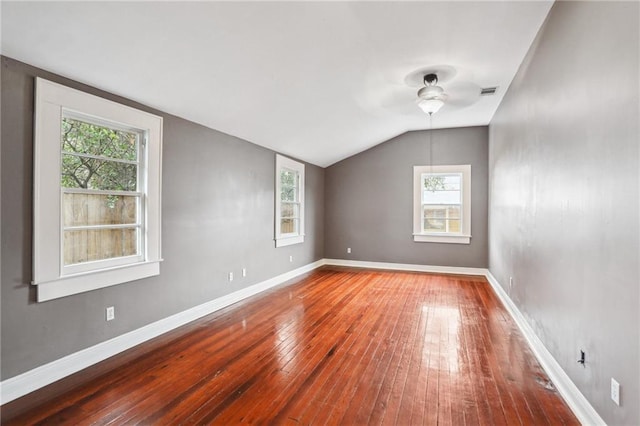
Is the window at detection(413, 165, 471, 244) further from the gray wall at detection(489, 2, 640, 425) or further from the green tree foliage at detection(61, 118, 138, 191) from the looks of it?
the green tree foliage at detection(61, 118, 138, 191)

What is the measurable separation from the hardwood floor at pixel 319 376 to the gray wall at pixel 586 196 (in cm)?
47

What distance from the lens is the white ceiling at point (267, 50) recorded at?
7.06 ft

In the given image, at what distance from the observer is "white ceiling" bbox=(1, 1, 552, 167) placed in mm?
2150

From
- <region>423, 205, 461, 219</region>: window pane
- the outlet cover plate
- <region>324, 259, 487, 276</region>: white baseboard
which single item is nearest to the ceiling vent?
<region>423, 205, 461, 219</region>: window pane

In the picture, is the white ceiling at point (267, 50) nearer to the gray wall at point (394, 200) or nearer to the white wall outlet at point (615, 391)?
the gray wall at point (394, 200)

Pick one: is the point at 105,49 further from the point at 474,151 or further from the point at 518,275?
→ the point at 474,151

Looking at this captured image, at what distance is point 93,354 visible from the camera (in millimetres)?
2656

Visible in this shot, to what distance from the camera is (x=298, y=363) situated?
8.77ft

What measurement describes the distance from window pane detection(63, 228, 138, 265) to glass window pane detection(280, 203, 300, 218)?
301 cm

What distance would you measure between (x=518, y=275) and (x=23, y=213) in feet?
15.6

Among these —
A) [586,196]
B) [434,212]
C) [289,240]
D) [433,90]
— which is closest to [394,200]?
[434,212]

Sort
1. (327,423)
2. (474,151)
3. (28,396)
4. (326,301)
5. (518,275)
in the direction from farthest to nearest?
(474,151) < (326,301) < (518,275) < (28,396) < (327,423)

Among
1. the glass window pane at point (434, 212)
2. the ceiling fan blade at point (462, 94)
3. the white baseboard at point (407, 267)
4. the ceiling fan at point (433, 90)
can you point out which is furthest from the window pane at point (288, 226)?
the ceiling fan blade at point (462, 94)

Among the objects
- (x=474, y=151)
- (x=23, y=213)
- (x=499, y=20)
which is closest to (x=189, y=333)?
(x=23, y=213)
